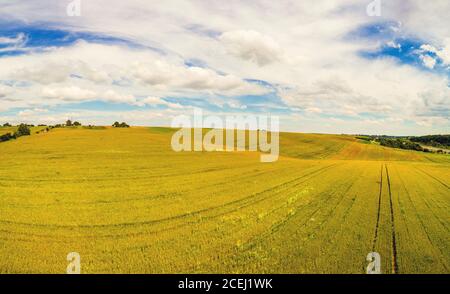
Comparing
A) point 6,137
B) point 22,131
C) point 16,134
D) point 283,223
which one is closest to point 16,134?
point 16,134

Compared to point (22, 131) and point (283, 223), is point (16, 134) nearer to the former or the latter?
point (22, 131)

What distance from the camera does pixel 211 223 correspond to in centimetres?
1479

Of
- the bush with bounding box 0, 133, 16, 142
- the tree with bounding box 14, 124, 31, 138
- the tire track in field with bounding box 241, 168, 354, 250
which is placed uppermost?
the tree with bounding box 14, 124, 31, 138

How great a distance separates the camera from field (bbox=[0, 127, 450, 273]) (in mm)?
10594

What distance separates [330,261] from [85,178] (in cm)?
2070

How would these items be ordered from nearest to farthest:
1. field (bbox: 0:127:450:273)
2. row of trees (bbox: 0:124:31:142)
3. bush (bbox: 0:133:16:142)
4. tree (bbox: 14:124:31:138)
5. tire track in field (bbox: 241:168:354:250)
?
field (bbox: 0:127:450:273) → tire track in field (bbox: 241:168:354:250) → bush (bbox: 0:133:16:142) → row of trees (bbox: 0:124:31:142) → tree (bbox: 14:124:31:138)

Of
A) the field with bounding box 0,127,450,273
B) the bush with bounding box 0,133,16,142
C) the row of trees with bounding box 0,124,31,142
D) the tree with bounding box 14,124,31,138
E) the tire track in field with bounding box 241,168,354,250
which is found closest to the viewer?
the field with bounding box 0,127,450,273

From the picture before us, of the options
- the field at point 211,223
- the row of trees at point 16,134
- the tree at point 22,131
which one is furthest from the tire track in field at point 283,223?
the tree at point 22,131

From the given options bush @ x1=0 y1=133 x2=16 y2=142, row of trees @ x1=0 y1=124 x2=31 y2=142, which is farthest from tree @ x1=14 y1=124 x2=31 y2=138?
bush @ x1=0 y1=133 x2=16 y2=142

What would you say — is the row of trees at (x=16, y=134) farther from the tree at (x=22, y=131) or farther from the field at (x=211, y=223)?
the field at (x=211, y=223)

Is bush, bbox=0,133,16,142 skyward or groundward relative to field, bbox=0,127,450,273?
skyward

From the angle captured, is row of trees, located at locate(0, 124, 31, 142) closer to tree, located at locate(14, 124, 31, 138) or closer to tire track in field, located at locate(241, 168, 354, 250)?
tree, located at locate(14, 124, 31, 138)

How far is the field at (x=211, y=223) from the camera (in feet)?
34.8
